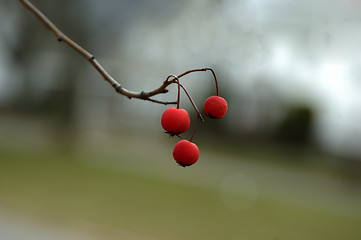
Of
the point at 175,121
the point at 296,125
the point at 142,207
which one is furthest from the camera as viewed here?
the point at 296,125

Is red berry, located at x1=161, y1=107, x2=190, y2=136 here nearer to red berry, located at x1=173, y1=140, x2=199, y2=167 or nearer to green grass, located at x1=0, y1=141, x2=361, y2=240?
red berry, located at x1=173, y1=140, x2=199, y2=167

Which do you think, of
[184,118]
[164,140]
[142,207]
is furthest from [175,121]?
[164,140]

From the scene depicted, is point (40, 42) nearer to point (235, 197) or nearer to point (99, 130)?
point (99, 130)

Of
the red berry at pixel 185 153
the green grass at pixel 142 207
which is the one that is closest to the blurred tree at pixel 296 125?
the green grass at pixel 142 207

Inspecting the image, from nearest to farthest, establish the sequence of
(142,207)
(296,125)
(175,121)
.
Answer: (175,121) → (142,207) → (296,125)

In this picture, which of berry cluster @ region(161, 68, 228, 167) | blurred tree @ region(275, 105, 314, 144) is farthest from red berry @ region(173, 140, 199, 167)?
blurred tree @ region(275, 105, 314, 144)

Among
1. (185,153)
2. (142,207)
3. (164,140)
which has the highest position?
(164,140)

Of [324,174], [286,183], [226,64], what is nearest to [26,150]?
[226,64]

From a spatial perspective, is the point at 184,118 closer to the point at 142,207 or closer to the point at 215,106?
the point at 215,106

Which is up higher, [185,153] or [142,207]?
[142,207]
